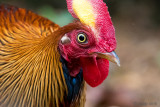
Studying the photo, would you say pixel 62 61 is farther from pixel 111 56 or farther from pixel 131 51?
pixel 131 51

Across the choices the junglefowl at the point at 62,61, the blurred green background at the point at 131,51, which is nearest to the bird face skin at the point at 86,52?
the junglefowl at the point at 62,61

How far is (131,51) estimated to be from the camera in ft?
19.8

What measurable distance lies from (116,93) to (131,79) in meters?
0.85

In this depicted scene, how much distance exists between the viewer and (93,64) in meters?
2.17

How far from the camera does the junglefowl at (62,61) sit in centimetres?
206

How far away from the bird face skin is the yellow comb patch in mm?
59

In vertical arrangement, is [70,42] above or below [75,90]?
above

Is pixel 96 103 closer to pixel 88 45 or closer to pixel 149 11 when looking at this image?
pixel 88 45

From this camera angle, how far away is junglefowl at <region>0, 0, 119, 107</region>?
6.75 ft

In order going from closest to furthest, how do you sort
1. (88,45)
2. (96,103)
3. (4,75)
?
(88,45) < (4,75) < (96,103)

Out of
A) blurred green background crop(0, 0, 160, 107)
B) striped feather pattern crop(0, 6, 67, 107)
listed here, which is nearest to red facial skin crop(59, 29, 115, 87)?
striped feather pattern crop(0, 6, 67, 107)

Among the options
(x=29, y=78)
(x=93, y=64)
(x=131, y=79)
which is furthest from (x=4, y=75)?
(x=131, y=79)

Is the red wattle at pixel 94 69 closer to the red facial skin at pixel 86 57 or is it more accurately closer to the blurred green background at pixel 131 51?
the red facial skin at pixel 86 57

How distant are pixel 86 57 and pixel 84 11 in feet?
1.31
